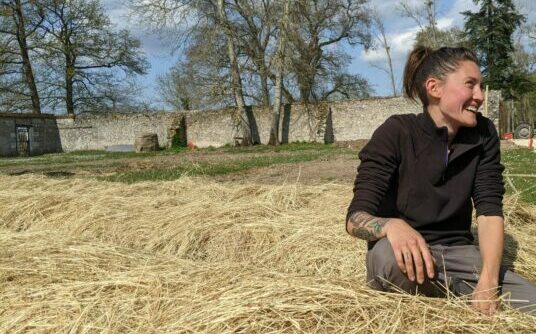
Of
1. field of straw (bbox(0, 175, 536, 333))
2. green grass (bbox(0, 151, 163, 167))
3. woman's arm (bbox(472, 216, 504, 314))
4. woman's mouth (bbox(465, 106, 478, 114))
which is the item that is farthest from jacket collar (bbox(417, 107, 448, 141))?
green grass (bbox(0, 151, 163, 167))

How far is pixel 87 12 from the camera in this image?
37281mm

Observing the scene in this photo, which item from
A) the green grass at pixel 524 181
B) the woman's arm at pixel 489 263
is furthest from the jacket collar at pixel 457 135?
the green grass at pixel 524 181

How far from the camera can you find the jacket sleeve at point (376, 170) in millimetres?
2168

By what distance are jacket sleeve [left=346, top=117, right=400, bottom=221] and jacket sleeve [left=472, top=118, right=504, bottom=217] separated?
1.26ft

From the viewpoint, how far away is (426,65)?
2.36 meters

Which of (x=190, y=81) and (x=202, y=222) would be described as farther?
(x=190, y=81)

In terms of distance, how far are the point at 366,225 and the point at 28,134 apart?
1318 inches

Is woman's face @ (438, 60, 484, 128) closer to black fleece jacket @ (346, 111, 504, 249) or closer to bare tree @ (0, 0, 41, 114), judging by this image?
black fleece jacket @ (346, 111, 504, 249)

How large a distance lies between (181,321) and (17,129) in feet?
108

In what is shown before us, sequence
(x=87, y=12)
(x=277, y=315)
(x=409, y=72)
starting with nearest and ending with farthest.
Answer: (x=277, y=315)
(x=409, y=72)
(x=87, y=12)

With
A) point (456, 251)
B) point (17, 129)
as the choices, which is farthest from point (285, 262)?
point (17, 129)

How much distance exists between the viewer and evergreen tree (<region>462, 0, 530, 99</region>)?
34.9 meters

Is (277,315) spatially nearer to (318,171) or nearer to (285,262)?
(285,262)

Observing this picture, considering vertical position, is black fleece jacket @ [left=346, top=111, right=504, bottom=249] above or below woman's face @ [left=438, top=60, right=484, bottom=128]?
below
